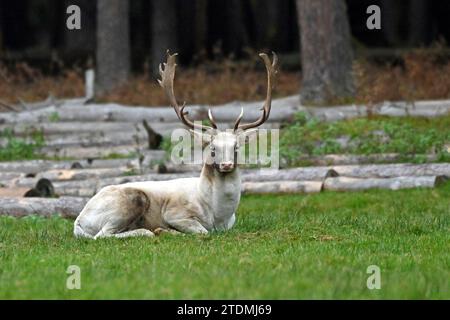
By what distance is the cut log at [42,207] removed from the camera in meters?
15.5

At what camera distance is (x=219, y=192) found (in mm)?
12617

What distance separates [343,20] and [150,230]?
1229 cm

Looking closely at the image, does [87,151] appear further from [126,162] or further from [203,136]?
[203,136]

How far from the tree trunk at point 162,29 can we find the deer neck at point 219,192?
20.5 m

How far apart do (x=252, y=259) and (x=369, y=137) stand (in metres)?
9.22

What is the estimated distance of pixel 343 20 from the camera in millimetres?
24094

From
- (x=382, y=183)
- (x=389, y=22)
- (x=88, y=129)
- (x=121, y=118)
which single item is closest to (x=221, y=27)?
(x=389, y=22)

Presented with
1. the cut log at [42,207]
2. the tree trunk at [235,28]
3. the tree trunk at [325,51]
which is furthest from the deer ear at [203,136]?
the tree trunk at [235,28]

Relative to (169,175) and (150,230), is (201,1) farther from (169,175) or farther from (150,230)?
(150,230)

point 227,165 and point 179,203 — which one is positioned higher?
point 227,165

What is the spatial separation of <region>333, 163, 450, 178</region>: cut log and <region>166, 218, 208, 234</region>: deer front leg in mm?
5107

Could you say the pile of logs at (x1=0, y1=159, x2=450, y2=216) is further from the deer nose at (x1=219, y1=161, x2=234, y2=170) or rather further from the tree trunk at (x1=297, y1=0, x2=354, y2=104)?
the tree trunk at (x1=297, y1=0, x2=354, y2=104)
